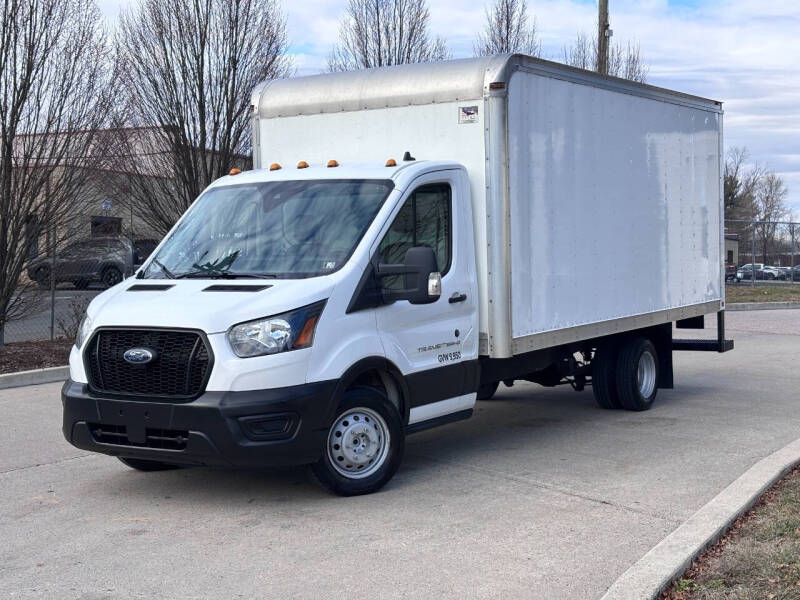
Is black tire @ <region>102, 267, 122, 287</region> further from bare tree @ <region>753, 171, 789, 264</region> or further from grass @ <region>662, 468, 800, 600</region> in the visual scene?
bare tree @ <region>753, 171, 789, 264</region>

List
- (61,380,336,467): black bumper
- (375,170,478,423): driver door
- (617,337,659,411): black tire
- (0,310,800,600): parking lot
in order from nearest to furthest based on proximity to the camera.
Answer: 1. (0,310,800,600): parking lot
2. (61,380,336,467): black bumper
3. (375,170,478,423): driver door
4. (617,337,659,411): black tire

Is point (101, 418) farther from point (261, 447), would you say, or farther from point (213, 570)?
point (213, 570)

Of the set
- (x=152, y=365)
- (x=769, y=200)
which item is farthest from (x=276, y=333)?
(x=769, y=200)

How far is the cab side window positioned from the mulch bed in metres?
7.59

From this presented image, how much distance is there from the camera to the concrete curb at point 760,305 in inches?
1059

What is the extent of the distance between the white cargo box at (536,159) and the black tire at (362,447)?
131cm

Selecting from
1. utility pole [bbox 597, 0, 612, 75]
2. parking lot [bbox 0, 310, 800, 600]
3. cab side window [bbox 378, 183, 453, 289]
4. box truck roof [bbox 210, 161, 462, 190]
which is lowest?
parking lot [bbox 0, 310, 800, 600]

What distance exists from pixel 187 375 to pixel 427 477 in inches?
85.4

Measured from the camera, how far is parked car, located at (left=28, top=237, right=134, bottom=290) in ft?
50.2

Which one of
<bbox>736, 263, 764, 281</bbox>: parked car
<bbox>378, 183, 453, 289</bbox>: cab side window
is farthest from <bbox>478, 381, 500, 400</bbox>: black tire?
<bbox>736, 263, 764, 281</bbox>: parked car

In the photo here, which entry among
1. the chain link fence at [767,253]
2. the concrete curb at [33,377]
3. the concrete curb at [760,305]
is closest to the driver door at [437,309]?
the concrete curb at [33,377]

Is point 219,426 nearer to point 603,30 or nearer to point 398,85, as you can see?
point 398,85

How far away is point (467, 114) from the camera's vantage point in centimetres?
838

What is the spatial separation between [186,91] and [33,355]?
15.7 feet
